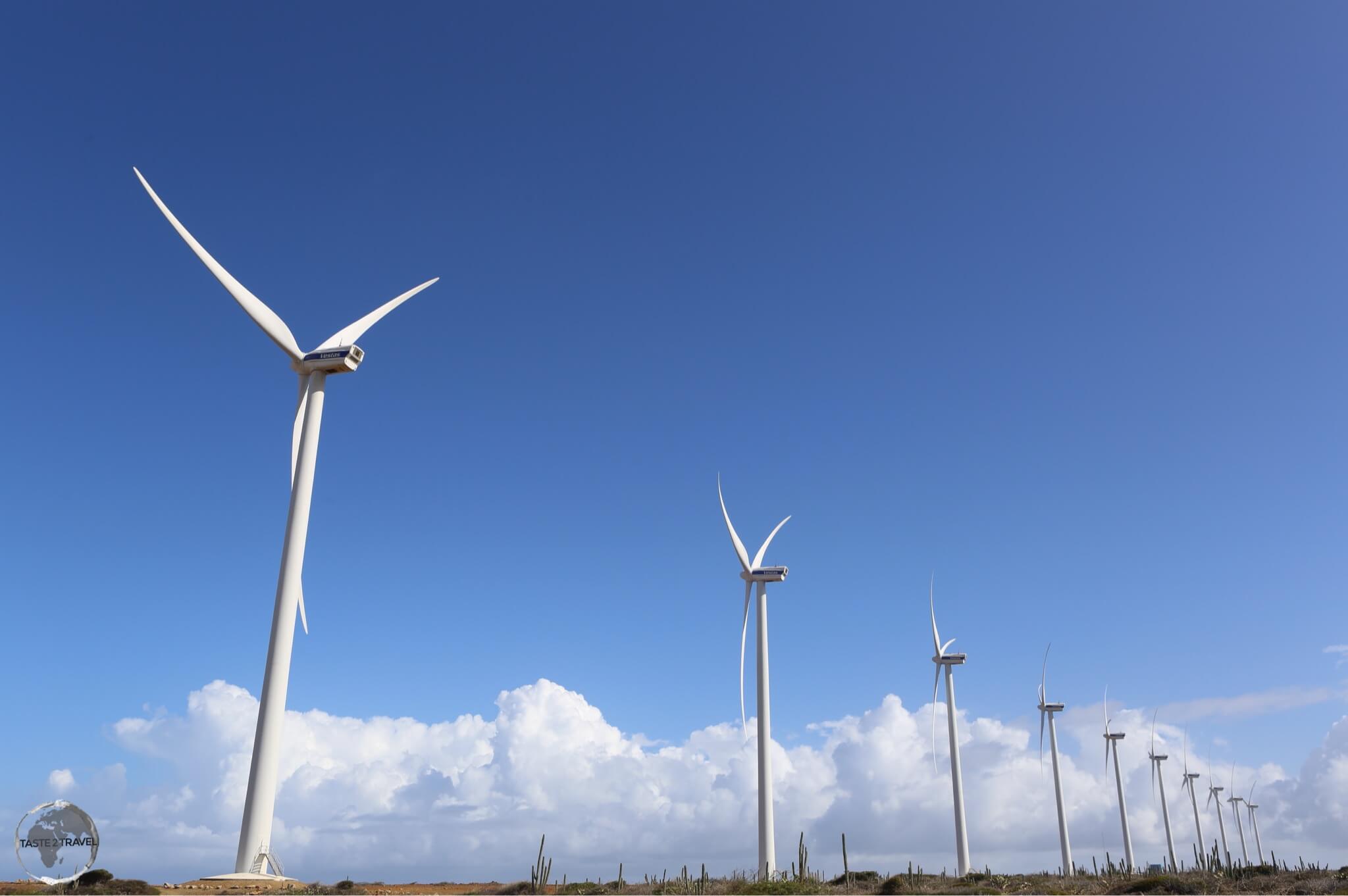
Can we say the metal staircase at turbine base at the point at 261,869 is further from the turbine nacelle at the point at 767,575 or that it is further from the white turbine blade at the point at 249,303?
the turbine nacelle at the point at 767,575

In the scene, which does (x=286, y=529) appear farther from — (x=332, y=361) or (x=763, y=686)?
(x=763, y=686)

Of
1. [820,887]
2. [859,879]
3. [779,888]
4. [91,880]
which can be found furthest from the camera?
[859,879]

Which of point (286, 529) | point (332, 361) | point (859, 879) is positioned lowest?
point (859, 879)

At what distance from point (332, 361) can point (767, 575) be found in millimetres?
47310

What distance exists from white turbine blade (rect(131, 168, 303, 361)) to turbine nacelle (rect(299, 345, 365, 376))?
1.99 ft

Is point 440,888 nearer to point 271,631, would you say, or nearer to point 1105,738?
point 271,631

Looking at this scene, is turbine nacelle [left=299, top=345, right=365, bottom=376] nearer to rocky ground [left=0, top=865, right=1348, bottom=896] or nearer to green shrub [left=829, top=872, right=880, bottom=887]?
rocky ground [left=0, top=865, right=1348, bottom=896]

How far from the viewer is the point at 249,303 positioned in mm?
53188

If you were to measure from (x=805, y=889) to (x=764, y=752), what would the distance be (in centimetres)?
2744

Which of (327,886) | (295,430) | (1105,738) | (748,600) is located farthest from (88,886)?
(1105,738)

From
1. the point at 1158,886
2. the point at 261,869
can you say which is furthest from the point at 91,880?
the point at 1158,886

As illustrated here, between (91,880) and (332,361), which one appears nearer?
(91,880)

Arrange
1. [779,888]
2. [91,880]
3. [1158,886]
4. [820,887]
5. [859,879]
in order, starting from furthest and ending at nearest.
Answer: [859,879] < [820,887] < [779,888] < [1158,886] < [91,880]

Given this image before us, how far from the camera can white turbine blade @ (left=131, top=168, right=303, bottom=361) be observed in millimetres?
52188
